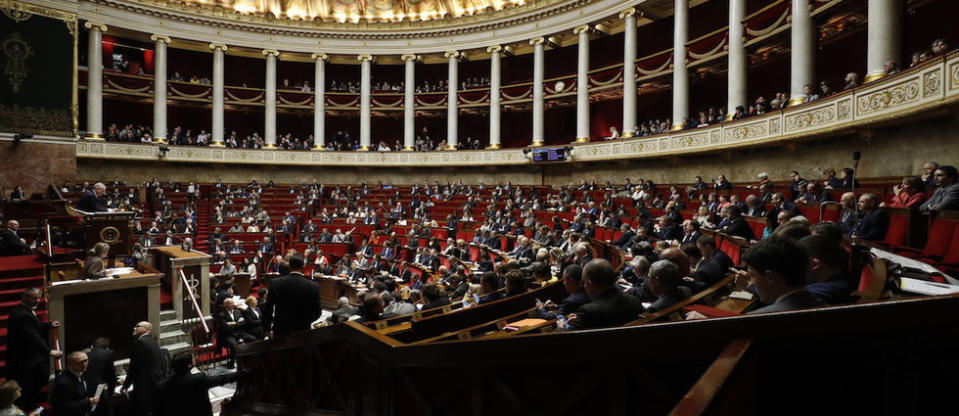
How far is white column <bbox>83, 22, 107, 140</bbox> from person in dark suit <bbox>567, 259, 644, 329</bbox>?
88.1 ft

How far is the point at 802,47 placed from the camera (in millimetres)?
12633

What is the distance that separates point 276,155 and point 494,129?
38.2 ft

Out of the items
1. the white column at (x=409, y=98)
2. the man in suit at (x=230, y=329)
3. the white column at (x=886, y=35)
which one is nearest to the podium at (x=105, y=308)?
the man in suit at (x=230, y=329)

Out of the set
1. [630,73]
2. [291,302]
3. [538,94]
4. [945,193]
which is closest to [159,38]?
[538,94]

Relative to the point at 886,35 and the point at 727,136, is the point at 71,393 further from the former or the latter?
the point at 727,136

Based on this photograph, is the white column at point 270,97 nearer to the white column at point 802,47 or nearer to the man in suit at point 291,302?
the white column at point 802,47

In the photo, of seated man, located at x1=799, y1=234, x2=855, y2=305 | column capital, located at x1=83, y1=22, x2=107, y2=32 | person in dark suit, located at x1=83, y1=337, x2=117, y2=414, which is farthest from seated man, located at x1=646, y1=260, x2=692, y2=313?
column capital, located at x1=83, y1=22, x2=107, y2=32

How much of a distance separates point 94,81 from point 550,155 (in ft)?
70.4

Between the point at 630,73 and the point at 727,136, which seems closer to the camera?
the point at 727,136

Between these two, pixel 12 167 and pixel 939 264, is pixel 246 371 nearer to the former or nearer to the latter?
pixel 939 264

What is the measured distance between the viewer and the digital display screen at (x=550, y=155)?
71.2ft

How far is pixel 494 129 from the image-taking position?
24844 millimetres

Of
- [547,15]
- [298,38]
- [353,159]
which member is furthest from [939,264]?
[298,38]

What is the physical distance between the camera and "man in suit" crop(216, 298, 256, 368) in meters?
8.66
